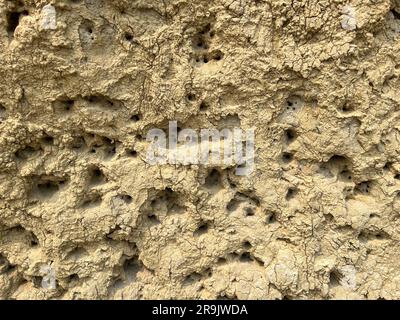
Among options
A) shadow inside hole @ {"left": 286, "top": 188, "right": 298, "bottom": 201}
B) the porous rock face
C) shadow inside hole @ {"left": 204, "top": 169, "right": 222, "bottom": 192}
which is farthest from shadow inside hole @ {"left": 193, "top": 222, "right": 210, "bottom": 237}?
shadow inside hole @ {"left": 286, "top": 188, "right": 298, "bottom": 201}

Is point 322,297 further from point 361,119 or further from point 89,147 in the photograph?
point 89,147

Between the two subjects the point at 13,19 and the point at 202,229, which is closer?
the point at 13,19

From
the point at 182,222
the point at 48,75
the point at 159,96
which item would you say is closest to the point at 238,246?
the point at 182,222

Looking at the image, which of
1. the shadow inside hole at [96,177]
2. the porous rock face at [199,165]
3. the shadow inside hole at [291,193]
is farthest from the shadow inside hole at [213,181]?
the shadow inside hole at [96,177]

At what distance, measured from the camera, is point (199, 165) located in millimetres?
1483

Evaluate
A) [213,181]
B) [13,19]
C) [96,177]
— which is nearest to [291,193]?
[213,181]

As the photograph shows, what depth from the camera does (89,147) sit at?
1.49 meters

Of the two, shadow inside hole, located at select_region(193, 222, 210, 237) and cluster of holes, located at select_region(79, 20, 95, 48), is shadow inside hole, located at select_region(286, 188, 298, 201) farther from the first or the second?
cluster of holes, located at select_region(79, 20, 95, 48)

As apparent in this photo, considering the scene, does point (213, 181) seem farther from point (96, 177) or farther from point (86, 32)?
point (86, 32)

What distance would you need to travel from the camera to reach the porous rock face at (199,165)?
1.38 metres

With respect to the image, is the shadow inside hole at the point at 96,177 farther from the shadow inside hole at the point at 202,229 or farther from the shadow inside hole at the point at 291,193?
the shadow inside hole at the point at 291,193

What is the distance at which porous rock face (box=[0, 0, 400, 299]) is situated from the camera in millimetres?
1378

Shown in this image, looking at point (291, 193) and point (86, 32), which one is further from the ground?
point (86, 32)

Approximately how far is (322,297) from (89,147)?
116 centimetres
